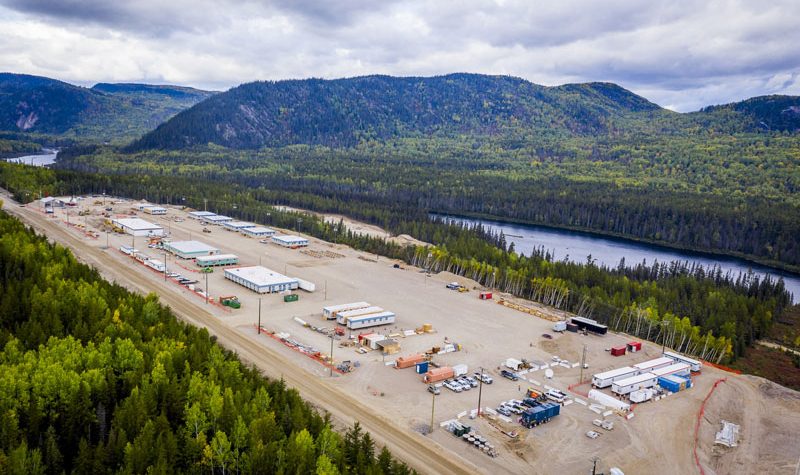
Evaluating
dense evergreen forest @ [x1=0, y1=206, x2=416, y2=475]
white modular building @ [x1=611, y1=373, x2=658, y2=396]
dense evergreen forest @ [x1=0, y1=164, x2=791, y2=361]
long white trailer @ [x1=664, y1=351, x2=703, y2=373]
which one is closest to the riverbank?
dense evergreen forest @ [x1=0, y1=164, x2=791, y2=361]

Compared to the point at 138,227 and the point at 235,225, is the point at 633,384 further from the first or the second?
the point at 235,225

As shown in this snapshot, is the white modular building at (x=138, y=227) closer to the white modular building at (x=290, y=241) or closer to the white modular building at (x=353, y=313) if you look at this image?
the white modular building at (x=290, y=241)

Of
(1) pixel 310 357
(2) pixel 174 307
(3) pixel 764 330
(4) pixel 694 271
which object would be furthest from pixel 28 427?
(4) pixel 694 271

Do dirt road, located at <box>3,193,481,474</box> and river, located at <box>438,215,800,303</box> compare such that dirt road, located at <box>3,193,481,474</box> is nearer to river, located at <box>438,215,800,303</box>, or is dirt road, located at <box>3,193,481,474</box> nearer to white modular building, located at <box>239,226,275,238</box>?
white modular building, located at <box>239,226,275,238</box>

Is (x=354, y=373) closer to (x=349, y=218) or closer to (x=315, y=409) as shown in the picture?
(x=315, y=409)

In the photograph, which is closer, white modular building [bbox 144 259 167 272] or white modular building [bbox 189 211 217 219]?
white modular building [bbox 144 259 167 272]
